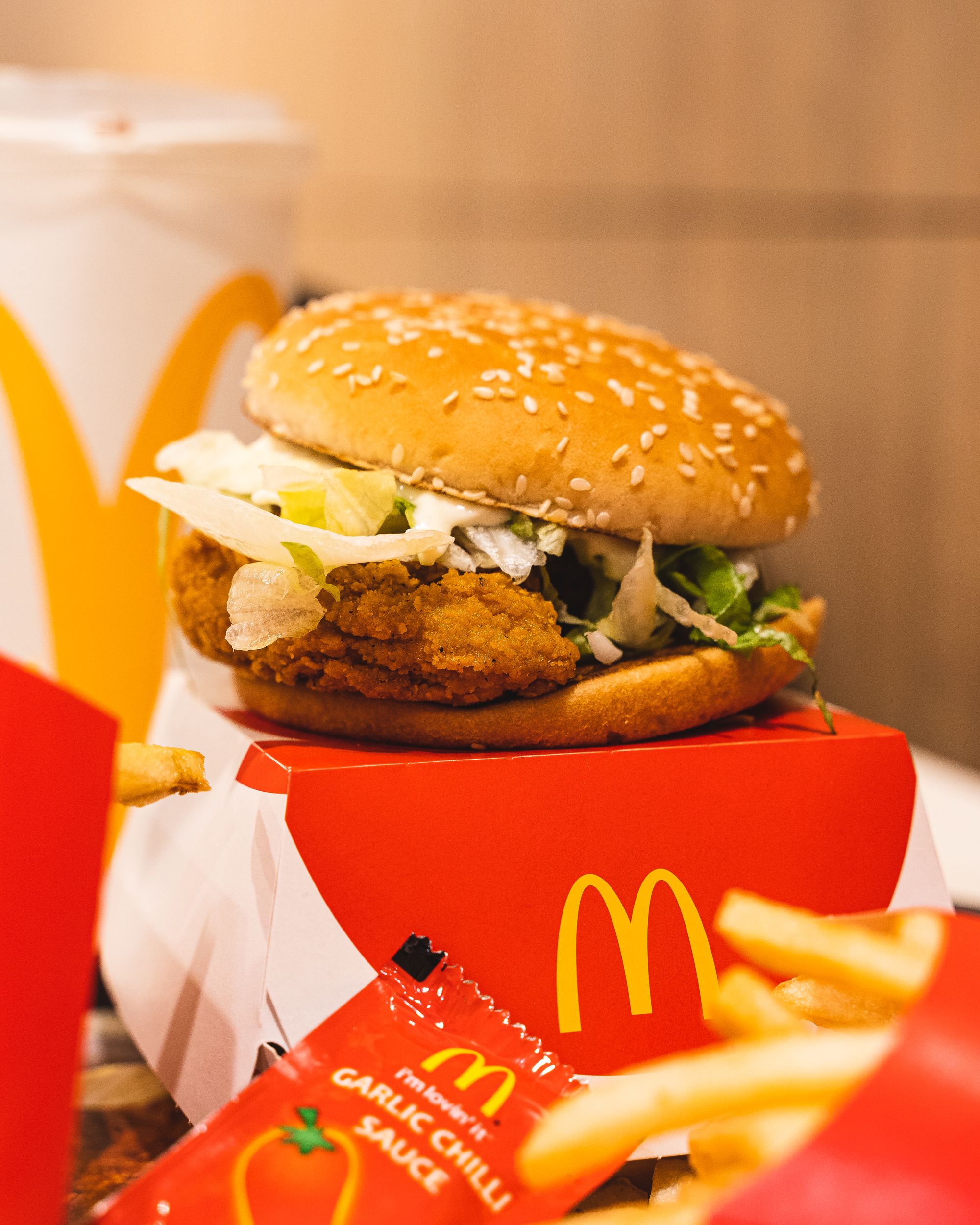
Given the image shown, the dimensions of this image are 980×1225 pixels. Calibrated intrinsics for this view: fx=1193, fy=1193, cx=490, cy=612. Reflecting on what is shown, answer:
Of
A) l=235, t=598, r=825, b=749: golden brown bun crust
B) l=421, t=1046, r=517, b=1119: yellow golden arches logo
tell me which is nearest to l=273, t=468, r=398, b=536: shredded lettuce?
l=235, t=598, r=825, b=749: golden brown bun crust

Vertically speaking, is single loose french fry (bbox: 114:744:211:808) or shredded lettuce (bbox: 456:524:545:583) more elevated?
shredded lettuce (bbox: 456:524:545:583)

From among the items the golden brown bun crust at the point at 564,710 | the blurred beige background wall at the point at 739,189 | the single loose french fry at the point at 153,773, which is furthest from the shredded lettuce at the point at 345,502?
the blurred beige background wall at the point at 739,189

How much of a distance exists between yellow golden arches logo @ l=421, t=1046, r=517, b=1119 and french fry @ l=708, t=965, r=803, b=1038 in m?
0.33

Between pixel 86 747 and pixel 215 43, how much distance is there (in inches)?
180

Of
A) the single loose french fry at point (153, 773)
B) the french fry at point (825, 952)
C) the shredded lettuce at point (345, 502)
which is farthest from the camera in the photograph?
the shredded lettuce at point (345, 502)

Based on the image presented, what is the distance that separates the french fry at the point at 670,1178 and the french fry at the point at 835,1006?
22cm

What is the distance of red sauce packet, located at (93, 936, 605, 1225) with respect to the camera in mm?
979

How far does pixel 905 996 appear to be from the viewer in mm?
804

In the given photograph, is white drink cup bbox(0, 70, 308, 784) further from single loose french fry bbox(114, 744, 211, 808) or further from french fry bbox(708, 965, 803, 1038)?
french fry bbox(708, 965, 803, 1038)

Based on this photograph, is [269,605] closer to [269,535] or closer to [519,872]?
[269,535]

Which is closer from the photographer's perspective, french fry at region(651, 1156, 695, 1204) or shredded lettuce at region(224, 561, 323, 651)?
french fry at region(651, 1156, 695, 1204)

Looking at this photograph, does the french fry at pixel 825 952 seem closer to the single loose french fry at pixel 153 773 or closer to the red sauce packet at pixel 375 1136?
the red sauce packet at pixel 375 1136

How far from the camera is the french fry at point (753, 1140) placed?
0.75 m

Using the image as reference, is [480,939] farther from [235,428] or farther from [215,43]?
[215,43]
